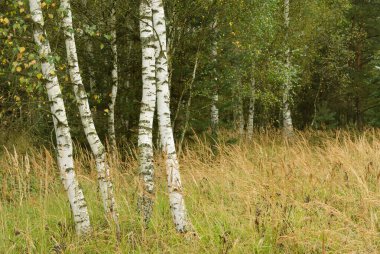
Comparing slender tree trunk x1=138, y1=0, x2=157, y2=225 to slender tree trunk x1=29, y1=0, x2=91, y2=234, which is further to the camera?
slender tree trunk x1=138, y1=0, x2=157, y2=225

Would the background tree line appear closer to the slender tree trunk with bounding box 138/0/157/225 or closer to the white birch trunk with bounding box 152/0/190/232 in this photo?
the slender tree trunk with bounding box 138/0/157/225

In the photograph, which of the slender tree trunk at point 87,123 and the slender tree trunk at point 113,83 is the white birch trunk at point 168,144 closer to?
the slender tree trunk at point 87,123

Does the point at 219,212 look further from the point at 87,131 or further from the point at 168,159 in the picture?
the point at 87,131

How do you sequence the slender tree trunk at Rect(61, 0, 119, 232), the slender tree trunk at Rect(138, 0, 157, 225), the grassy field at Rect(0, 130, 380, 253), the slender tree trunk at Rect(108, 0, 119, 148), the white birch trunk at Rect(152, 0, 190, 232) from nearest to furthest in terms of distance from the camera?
the grassy field at Rect(0, 130, 380, 253) → the white birch trunk at Rect(152, 0, 190, 232) → the slender tree trunk at Rect(61, 0, 119, 232) → the slender tree trunk at Rect(138, 0, 157, 225) → the slender tree trunk at Rect(108, 0, 119, 148)

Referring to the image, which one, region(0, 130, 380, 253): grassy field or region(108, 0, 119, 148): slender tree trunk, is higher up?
region(108, 0, 119, 148): slender tree trunk

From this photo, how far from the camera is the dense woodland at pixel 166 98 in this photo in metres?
4.71

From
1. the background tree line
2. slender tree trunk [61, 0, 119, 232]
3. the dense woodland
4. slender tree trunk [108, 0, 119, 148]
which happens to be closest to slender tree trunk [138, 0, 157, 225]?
the dense woodland

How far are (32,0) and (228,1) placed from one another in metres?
7.37

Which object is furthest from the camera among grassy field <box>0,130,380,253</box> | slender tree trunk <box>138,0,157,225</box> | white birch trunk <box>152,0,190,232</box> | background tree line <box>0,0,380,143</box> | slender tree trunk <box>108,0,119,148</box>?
background tree line <box>0,0,380,143</box>

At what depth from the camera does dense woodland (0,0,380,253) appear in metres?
4.71

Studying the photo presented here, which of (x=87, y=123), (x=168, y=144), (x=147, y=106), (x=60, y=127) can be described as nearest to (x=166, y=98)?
(x=147, y=106)

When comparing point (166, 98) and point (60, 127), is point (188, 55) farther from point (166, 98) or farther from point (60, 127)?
point (60, 127)

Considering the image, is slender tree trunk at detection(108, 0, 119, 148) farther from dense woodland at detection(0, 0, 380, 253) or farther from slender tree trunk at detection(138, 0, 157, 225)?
slender tree trunk at detection(138, 0, 157, 225)

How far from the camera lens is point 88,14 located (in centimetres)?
1008
